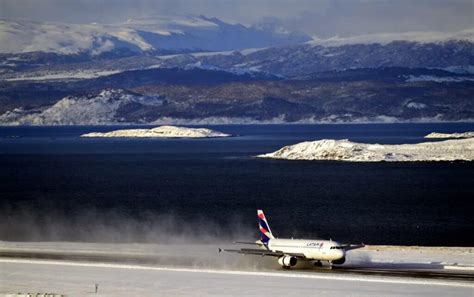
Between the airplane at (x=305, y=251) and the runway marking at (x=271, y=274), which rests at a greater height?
the airplane at (x=305, y=251)

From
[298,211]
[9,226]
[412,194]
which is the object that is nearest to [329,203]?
[298,211]

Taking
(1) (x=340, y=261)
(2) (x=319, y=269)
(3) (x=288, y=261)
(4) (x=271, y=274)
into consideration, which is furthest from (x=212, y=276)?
(1) (x=340, y=261)

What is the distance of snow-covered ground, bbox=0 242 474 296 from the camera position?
261ft

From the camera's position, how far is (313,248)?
298 feet

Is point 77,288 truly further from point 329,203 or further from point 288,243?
point 329,203

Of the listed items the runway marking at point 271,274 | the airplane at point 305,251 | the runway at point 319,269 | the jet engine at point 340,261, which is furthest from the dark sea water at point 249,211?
the jet engine at point 340,261

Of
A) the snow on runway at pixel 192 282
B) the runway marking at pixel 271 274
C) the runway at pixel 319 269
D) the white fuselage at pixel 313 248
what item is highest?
the white fuselage at pixel 313 248

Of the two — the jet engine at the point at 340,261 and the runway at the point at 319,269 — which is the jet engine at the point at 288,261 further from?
the jet engine at the point at 340,261

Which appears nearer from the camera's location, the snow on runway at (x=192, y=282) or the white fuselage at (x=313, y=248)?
the snow on runway at (x=192, y=282)

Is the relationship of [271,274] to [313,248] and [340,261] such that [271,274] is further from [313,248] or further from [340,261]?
[340,261]

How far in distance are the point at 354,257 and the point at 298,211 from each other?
53800mm

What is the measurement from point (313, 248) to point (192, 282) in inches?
504

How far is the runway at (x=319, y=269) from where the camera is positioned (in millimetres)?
86125

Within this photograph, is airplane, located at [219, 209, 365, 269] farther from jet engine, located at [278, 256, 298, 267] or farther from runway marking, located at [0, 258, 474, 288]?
runway marking, located at [0, 258, 474, 288]
